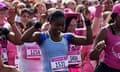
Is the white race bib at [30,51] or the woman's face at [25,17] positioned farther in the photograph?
the woman's face at [25,17]

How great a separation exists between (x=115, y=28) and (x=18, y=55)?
2.38 metres

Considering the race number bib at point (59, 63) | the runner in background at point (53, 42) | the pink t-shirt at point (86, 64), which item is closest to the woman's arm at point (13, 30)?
the runner in background at point (53, 42)

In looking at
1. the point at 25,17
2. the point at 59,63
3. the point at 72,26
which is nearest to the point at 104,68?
the point at 59,63

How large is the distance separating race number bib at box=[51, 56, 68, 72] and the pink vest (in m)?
0.59

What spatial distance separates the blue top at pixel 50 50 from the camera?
7586 mm

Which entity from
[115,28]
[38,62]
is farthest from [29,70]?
[115,28]

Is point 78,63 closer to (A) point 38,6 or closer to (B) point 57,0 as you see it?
(A) point 38,6

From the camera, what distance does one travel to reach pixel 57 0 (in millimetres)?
18328

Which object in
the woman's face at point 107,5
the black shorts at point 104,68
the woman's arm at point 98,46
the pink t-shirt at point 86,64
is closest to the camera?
the woman's arm at point 98,46

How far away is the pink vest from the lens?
7691 millimetres

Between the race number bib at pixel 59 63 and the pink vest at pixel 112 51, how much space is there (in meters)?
0.59

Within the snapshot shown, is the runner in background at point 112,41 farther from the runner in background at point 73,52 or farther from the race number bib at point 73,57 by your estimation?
the race number bib at point 73,57

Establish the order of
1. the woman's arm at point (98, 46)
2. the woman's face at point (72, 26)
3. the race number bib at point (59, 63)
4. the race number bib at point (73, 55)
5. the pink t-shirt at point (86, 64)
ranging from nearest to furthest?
the woman's arm at point (98, 46) < the race number bib at point (59, 63) < the woman's face at point (72, 26) < the race number bib at point (73, 55) < the pink t-shirt at point (86, 64)

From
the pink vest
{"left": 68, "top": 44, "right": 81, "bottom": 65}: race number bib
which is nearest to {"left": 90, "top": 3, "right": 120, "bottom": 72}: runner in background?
the pink vest
